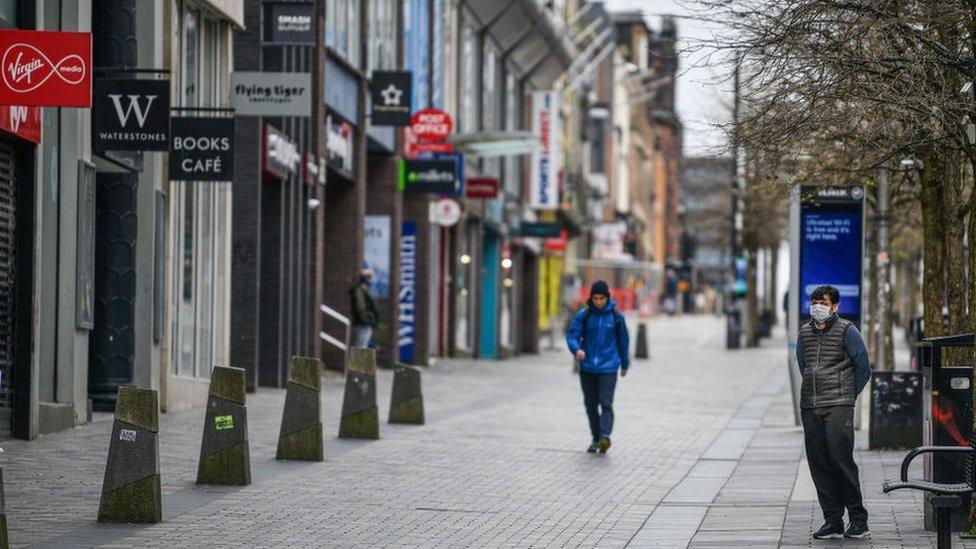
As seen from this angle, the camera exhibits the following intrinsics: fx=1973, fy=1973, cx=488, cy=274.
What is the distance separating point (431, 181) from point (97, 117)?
63.3 feet

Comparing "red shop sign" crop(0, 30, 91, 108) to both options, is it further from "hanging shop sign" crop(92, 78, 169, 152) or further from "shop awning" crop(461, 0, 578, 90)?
"shop awning" crop(461, 0, 578, 90)

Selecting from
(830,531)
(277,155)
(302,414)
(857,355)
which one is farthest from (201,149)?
(830,531)

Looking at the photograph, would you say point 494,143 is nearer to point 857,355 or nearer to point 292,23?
point 292,23

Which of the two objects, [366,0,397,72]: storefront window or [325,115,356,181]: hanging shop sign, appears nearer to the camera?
[325,115,356,181]: hanging shop sign

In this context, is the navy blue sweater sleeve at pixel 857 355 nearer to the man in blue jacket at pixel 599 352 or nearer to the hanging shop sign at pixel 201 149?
the man in blue jacket at pixel 599 352

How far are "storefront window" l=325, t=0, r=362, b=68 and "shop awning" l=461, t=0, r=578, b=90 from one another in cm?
1179

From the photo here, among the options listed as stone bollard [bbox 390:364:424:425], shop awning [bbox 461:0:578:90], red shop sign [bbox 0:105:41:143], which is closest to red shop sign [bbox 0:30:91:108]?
red shop sign [bbox 0:105:41:143]

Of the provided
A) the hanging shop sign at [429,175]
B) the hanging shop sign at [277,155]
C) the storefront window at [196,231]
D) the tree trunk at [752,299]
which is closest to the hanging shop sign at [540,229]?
the tree trunk at [752,299]

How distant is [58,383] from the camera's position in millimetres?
19391

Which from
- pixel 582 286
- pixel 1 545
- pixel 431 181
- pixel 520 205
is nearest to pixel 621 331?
pixel 1 545

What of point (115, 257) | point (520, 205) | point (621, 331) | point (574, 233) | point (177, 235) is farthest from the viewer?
point (574, 233)

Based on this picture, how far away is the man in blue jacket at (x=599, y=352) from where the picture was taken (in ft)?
64.2

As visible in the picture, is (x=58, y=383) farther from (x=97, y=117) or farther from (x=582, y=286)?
(x=582, y=286)

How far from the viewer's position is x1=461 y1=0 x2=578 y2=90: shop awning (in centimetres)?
4928
